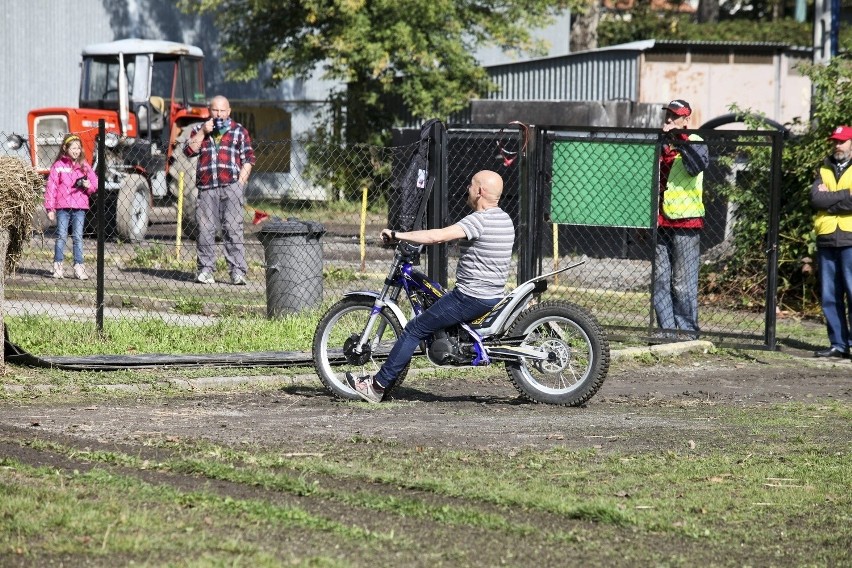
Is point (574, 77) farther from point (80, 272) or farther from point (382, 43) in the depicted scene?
point (80, 272)

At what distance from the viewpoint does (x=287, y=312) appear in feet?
40.8

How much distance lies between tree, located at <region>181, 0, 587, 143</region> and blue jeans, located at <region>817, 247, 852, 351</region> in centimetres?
1643

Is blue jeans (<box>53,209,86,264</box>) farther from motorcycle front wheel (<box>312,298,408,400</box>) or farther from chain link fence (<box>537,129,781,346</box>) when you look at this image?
motorcycle front wheel (<box>312,298,408,400</box>)

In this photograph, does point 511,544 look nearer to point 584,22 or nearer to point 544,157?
point 544,157

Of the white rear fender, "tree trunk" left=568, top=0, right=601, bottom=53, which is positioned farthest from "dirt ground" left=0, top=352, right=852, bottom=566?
"tree trunk" left=568, top=0, right=601, bottom=53

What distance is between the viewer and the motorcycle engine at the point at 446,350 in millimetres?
9008

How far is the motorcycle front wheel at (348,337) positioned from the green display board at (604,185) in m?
2.94

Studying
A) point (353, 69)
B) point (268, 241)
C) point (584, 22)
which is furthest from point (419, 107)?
point (268, 241)

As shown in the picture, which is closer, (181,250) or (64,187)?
(64,187)

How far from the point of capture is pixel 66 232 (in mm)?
15602

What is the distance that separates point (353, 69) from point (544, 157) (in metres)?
16.9

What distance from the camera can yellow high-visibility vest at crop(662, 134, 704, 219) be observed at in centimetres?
1167

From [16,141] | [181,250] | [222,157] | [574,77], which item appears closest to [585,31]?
[574,77]

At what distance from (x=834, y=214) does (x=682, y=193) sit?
52.3 inches
